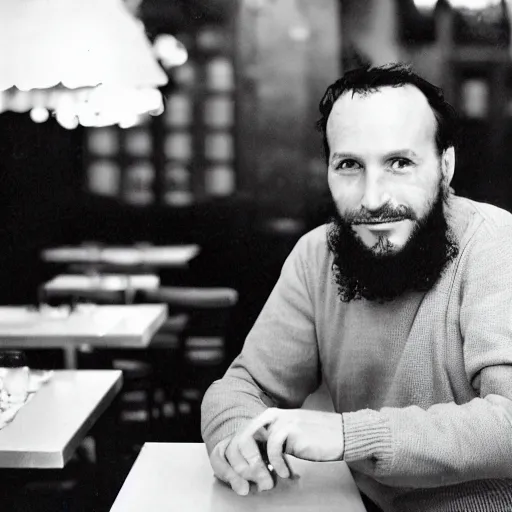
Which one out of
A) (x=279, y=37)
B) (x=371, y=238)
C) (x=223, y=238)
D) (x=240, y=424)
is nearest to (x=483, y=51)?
(x=279, y=37)

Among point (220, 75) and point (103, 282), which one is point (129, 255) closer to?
point (103, 282)

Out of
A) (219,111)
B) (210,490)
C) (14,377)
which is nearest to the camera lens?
(210,490)

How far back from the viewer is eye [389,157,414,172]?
1368mm

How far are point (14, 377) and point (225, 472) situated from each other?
31.4 inches

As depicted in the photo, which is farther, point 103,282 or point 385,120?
point 103,282

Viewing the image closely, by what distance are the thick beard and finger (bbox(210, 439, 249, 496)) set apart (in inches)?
18.3

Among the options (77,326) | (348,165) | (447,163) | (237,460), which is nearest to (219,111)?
(348,165)

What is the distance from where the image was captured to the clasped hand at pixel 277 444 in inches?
44.3

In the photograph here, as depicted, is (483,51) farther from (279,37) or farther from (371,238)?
(371,238)

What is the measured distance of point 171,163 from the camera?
6.09 feet

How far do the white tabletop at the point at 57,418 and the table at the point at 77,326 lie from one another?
93 millimetres

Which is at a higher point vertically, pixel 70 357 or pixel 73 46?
pixel 73 46

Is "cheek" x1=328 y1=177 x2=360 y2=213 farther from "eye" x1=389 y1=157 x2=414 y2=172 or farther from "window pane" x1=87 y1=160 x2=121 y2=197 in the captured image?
"window pane" x1=87 y1=160 x2=121 y2=197

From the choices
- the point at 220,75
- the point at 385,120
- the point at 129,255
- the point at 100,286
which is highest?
the point at 220,75
